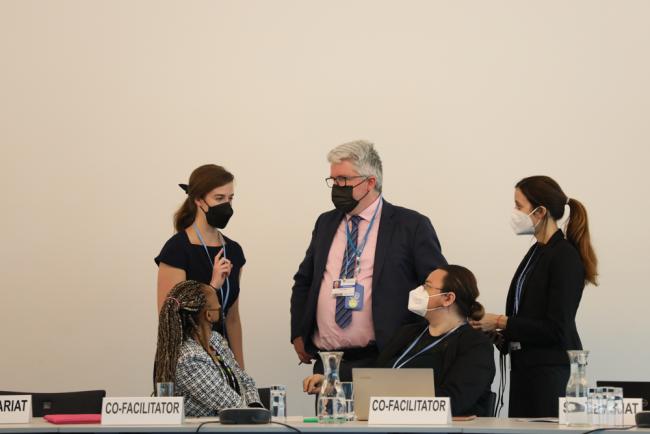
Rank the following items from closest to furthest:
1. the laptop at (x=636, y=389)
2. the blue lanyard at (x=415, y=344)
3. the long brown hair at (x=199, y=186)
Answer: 1. the laptop at (x=636, y=389)
2. the blue lanyard at (x=415, y=344)
3. the long brown hair at (x=199, y=186)

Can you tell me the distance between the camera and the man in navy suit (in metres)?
4.56

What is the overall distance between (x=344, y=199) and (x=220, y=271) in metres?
0.64

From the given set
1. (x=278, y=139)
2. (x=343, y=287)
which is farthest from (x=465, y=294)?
(x=278, y=139)

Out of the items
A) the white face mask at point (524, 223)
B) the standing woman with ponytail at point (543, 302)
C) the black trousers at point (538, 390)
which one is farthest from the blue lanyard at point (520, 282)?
the black trousers at point (538, 390)

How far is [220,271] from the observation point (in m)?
4.59

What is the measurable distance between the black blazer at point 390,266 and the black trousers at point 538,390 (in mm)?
544

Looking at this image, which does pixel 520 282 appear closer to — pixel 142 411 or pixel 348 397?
pixel 348 397

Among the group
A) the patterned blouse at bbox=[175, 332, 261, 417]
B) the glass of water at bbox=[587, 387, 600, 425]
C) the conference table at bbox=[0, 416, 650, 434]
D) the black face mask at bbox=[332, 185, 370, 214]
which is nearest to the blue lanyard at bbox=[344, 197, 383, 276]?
the black face mask at bbox=[332, 185, 370, 214]

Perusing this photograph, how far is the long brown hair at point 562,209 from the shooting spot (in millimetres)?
4500

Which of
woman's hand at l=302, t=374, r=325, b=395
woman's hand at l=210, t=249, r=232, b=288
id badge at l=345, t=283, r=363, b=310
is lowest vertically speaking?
woman's hand at l=302, t=374, r=325, b=395

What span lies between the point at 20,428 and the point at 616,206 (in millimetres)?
3712

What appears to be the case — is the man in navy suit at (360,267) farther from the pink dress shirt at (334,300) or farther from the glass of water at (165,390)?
the glass of water at (165,390)

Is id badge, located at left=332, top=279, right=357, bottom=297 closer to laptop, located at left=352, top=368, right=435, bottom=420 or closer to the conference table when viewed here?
laptop, located at left=352, top=368, right=435, bottom=420

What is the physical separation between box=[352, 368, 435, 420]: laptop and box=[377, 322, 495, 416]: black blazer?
0.41 metres
